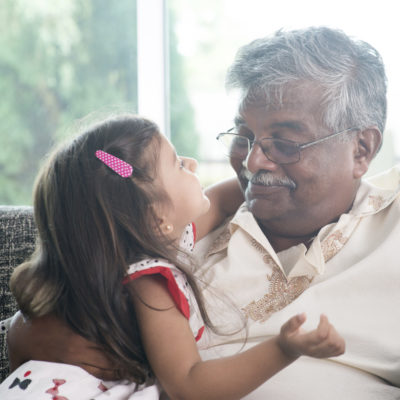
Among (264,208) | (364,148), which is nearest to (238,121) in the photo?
(264,208)

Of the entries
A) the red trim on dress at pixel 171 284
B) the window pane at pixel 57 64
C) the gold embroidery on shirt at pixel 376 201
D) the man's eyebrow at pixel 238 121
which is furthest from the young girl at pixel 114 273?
the window pane at pixel 57 64

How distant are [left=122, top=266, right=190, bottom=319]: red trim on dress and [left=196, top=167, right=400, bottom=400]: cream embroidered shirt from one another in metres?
0.29

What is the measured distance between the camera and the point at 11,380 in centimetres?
126

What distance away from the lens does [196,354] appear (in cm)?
119

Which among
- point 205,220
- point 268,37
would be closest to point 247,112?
point 268,37

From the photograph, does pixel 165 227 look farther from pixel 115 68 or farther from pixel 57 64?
pixel 57 64

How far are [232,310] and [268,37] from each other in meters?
0.81

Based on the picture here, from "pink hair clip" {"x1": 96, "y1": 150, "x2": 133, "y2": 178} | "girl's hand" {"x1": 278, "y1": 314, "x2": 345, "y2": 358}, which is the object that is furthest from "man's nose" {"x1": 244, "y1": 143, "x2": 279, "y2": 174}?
"girl's hand" {"x1": 278, "y1": 314, "x2": 345, "y2": 358}

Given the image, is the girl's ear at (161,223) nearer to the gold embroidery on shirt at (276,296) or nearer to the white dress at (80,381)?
the white dress at (80,381)

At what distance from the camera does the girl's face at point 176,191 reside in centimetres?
138

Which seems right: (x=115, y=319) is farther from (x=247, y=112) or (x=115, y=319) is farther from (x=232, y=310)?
(x=247, y=112)

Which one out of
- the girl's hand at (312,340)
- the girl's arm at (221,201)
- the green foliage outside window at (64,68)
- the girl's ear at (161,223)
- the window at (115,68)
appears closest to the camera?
the girl's hand at (312,340)

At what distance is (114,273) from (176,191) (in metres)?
0.27

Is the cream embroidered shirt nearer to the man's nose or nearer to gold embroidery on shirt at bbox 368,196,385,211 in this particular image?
gold embroidery on shirt at bbox 368,196,385,211
